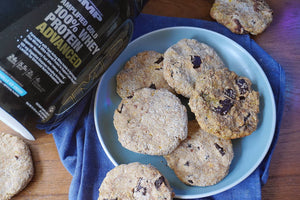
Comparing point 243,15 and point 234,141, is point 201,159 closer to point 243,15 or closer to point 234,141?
point 234,141

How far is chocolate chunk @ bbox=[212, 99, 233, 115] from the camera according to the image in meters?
0.78

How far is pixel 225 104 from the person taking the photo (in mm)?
790

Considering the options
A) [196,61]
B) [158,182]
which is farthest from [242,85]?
[158,182]

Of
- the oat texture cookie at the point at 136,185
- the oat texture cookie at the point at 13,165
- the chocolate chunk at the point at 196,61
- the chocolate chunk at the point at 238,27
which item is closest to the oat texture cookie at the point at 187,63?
the chocolate chunk at the point at 196,61

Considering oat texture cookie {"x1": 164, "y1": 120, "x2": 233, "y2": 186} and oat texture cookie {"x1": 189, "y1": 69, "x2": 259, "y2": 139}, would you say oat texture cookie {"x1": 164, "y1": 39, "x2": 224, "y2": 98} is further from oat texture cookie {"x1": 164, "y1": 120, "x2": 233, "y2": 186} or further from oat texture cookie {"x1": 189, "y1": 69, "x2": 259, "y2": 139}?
oat texture cookie {"x1": 164, "y1": 120, "x2": 233, "y2": 186}

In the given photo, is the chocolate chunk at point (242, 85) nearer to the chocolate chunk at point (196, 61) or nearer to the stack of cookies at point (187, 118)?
the stack of cookies at point (187, 118)

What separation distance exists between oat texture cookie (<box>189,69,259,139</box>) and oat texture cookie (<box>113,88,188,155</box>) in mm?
55

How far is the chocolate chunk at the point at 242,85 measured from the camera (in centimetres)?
82

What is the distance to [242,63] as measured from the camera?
0.92 meters

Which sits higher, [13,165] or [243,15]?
[13,165]

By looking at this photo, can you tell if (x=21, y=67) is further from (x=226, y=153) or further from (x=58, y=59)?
(x=226, y=153)

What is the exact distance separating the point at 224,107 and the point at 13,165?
0.63m

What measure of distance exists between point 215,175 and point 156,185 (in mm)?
184

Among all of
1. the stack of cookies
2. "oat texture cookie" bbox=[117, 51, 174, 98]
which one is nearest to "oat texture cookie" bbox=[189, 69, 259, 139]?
the stack of cookies
